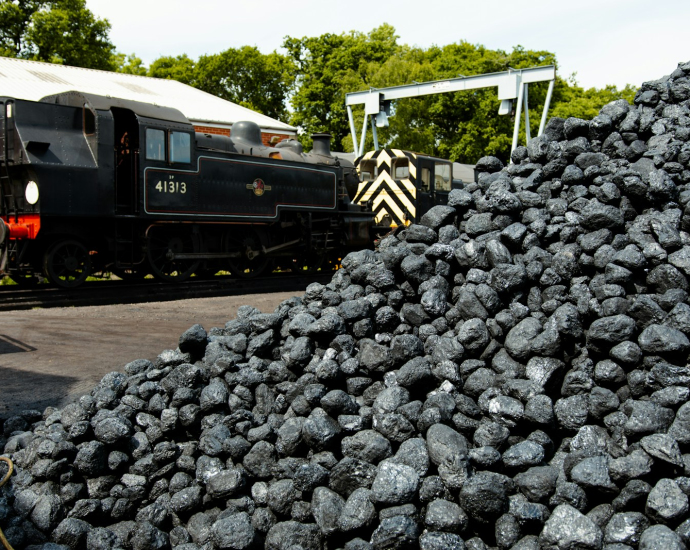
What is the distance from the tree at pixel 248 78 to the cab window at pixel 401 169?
34.7 m

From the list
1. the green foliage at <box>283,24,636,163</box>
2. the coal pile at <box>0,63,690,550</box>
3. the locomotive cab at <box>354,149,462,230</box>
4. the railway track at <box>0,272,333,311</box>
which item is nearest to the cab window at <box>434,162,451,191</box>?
the locomotive cab at <box>354,149,462,230</box>

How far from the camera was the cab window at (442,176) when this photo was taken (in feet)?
57.6

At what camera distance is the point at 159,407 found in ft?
14.3

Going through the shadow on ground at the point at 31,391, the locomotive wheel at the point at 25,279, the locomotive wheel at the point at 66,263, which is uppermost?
the locomotive wheel at the point at 66,263

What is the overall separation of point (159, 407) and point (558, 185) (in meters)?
3.96

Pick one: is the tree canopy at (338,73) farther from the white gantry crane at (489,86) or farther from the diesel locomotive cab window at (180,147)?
the diesel locomotive cab window at (180,147)

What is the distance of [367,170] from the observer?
1786 cm

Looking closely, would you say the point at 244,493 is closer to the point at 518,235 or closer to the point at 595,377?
the point at 595,377

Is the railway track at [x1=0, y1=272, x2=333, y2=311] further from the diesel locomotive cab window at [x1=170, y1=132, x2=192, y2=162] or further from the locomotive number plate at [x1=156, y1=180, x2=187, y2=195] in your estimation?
the diesel locomotive cab window at [x1=170, y1=132, x2=192, y2=162]

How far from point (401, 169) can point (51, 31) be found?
28152 mm

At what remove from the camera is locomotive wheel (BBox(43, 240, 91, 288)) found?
1009 centimetres

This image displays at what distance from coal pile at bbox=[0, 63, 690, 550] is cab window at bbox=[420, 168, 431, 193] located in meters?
11.3

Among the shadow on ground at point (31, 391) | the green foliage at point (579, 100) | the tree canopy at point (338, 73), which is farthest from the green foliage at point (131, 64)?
the shadow on ground at point (31, 391)

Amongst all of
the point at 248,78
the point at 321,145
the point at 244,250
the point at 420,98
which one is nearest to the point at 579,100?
the point at 420,98
